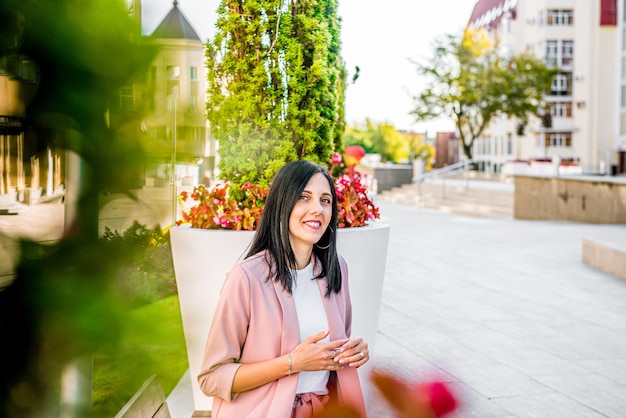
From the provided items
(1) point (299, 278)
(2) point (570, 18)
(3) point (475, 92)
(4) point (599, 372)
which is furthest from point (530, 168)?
(1) point (299, 278)

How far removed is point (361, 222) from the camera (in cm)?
393

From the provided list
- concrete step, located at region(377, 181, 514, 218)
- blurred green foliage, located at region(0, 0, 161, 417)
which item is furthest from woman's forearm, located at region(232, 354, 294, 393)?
concrete step, located at region(377, 181, 514, 218)

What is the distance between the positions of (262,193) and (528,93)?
4814cm

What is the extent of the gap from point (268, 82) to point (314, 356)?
2.03m

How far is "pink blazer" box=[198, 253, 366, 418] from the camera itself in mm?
2039

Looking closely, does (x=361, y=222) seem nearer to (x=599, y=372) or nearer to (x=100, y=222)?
(x=599, y=372)

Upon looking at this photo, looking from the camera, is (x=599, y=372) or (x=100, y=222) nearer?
(x=100, y=222)

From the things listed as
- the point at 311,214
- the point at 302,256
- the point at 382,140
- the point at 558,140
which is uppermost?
the point at 382,140

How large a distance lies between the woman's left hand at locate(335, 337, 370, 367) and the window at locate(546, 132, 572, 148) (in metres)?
68.2

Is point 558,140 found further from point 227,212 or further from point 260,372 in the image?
point 260,372

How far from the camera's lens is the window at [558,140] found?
67188mm

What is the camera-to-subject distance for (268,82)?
12.4 feet

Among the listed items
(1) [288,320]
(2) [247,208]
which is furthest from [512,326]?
(1) [288,320]

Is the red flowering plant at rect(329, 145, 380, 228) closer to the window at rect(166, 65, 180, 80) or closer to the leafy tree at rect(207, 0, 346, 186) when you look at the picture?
the leafy tree at rect(207, 0, 346, 186)
